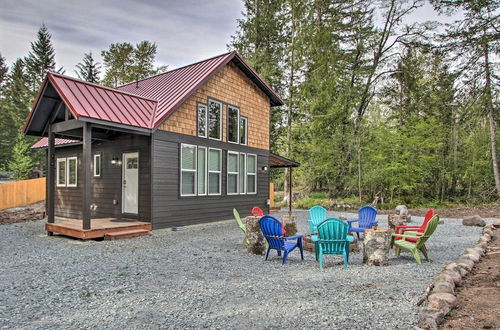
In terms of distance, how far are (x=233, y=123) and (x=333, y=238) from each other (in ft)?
23.0

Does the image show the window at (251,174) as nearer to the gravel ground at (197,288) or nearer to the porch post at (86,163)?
the gravel ground at (197,288)

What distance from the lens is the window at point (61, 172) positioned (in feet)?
38.8

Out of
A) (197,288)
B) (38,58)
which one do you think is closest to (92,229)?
(197,288)

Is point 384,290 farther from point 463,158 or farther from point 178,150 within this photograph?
point 463,158

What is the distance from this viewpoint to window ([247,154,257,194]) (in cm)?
1198

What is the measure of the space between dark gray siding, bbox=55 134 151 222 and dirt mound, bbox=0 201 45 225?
4.36 ft

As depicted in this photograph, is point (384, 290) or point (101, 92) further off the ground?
point (101, 92)

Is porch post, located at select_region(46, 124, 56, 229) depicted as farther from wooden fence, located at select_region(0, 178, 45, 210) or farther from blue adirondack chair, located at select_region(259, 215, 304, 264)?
wooden fence, located at select_region(0, 178, 45, 210)

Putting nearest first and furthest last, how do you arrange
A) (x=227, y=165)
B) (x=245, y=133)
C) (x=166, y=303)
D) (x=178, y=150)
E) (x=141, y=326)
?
(x=141, y=326) → (x=166, y=303) → (x=178, y=150) → (x=227, y=165) → (x=245, y=133)

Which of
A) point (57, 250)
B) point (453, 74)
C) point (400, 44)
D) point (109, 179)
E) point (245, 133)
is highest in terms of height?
point (400, 44)

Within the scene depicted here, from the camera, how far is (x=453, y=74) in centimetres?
1128

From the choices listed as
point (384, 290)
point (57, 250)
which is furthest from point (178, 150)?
point (384, 290)

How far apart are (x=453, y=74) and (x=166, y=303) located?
12.2 metres

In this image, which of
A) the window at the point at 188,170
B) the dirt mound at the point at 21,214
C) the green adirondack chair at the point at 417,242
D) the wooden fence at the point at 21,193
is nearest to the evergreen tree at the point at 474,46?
the green adirondack chair at the point at 417,242
